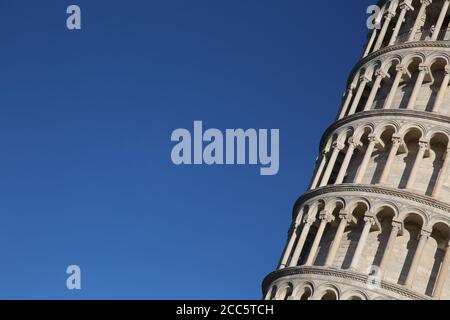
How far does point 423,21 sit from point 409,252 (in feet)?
43.0

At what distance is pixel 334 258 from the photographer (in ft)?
97.2

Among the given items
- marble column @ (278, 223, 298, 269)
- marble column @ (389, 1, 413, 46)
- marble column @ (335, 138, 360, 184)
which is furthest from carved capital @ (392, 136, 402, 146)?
marble column @ (389, 1, 413, 46)

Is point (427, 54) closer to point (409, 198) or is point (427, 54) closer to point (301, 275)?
point (409, 198)

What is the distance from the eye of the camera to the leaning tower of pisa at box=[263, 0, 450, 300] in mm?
27938

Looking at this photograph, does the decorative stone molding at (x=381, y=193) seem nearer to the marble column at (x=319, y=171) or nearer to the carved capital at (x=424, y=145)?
the marble column at (x=319, y=171)

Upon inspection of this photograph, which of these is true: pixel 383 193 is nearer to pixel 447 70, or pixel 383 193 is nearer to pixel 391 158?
pixel 391 158

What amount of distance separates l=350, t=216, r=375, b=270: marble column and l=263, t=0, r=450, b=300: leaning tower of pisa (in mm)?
40

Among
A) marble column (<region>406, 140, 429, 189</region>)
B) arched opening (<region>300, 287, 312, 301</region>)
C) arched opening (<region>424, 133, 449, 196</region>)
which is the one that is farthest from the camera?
arched opening (<region>424, 133, 449, 196</region>)

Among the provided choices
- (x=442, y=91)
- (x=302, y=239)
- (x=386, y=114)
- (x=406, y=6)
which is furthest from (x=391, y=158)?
(x=406, y=6)

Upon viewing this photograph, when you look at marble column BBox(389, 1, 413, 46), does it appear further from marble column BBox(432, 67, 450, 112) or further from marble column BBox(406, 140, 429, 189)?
marble column BBox(406, 140, 429, 189)

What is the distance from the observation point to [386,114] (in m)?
32.0

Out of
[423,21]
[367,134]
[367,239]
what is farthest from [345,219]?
[423,21]

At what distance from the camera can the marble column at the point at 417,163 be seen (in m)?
29.5

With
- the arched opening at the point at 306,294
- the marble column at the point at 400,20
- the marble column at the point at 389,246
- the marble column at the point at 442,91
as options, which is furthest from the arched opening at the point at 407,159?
the marble column at the point at 400,20
